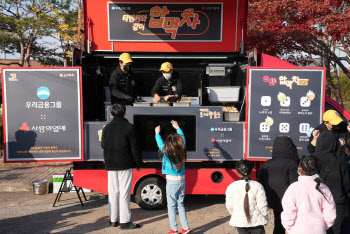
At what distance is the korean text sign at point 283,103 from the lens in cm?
563

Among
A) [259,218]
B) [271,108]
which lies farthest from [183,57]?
[259,218]

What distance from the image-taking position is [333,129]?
5023mm

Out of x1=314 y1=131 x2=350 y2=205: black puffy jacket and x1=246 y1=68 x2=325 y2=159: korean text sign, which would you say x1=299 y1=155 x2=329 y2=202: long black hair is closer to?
x1=314 y1=131 x2=350 y2=205: black puffy jacket

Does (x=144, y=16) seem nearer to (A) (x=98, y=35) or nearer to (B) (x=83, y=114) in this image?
(A) (x=98, y=35)

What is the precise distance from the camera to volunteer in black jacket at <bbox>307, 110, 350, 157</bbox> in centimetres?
493

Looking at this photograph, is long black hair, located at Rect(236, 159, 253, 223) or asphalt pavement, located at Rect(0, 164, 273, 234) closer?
long black hair, located at Rect(236, 159, 253, 223)

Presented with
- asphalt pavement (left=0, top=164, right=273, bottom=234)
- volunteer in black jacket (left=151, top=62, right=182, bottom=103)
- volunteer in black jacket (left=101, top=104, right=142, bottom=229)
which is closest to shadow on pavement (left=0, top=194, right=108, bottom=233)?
asphalt pavement (left=0, top=164, right=273, bottom=234)

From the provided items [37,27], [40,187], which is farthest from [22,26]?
[40,187]

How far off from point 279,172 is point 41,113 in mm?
3880

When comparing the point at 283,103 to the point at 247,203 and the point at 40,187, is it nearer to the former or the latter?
the point at 247,203

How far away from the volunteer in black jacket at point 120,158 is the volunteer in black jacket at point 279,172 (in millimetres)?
2042

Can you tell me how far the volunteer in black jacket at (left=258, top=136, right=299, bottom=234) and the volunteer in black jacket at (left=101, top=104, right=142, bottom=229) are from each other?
6.70 ft

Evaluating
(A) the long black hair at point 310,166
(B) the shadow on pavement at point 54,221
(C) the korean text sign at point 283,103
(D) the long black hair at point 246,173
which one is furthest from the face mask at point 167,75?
(A) the long black hair at point 310,166

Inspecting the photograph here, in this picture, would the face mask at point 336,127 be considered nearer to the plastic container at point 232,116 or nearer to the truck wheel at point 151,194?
the plastic container at point 232,116
